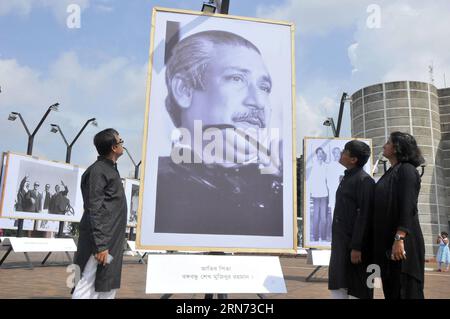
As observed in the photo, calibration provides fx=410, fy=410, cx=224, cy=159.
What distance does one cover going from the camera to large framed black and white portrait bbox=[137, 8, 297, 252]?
3.75 metres

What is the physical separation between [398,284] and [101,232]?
223 cm

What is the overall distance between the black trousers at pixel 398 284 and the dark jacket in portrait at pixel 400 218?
0.7 inches

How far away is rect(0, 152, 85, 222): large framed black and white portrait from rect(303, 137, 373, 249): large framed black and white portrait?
6598 mm

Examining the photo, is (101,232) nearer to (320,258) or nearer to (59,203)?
(320,258)

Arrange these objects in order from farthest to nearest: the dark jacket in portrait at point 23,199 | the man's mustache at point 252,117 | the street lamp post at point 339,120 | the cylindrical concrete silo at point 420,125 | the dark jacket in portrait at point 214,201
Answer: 1. the cylindrical concrete silo at point 420,125
2. the street lamp post at point 339,120
3. the dark jacket in portrait at point 23,199
4. the man's mustache at point 252,117
5. the dark jacket in portrait at point 214,201

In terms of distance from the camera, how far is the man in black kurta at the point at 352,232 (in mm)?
3264

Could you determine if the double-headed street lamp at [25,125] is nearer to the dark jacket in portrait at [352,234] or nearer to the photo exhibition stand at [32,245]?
the photo exhibition stand at [32,245]

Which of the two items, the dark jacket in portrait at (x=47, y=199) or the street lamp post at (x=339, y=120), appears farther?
the street lamp post at (x=339, y=120)

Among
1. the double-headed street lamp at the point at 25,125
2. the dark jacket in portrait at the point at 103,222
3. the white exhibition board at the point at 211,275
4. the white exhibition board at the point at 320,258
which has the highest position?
the double-headed street lamp at the point at 25,125

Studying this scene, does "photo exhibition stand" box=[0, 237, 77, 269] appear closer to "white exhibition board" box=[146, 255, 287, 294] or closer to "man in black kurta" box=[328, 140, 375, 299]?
"white exhibition board" box=[146, 255, 287, 294]

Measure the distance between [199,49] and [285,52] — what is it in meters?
0.88

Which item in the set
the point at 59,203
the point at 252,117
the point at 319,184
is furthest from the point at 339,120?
the point at 252,117

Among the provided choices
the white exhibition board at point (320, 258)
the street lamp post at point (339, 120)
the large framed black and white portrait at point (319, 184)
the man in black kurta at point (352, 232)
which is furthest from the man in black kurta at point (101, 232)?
the street lamp post at point (339, 120)
